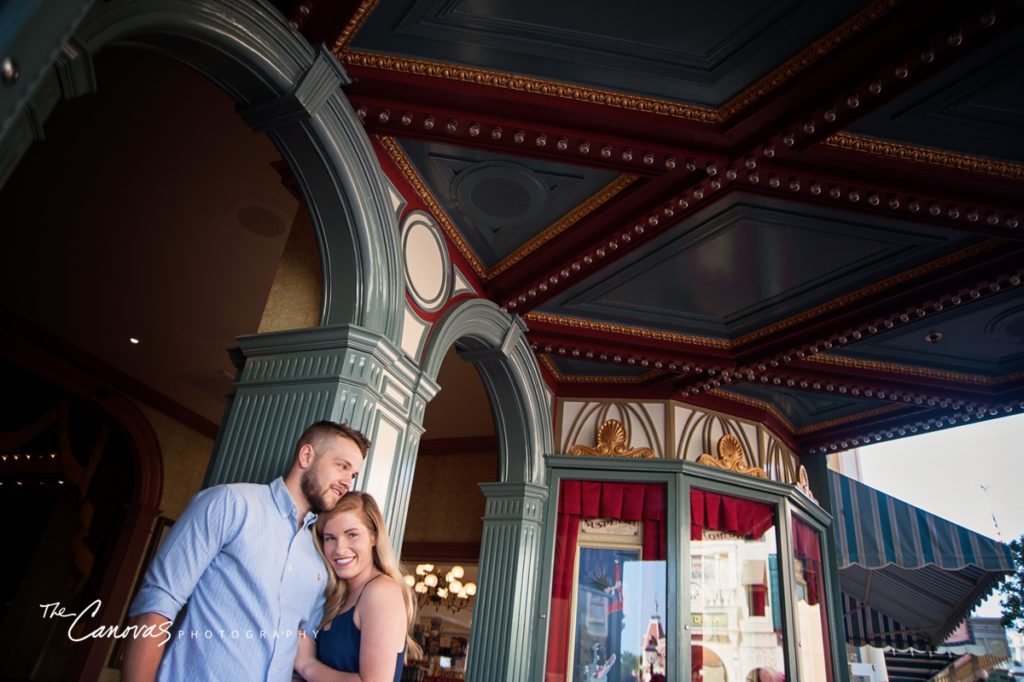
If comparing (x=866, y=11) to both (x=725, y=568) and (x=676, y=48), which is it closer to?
(x=676, y=48)

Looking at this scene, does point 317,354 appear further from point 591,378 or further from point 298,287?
point 591,378

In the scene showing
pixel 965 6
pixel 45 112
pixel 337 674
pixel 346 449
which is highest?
pixel 965 6

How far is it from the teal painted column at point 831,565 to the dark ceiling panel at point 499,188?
168 inches

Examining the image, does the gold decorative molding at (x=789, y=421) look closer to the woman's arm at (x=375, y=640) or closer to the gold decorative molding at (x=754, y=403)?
the gold decorative molding at (x=754, y=403)

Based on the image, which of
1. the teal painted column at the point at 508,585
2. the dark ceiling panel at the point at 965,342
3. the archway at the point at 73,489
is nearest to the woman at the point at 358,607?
the teal painted column at the point at 508,585

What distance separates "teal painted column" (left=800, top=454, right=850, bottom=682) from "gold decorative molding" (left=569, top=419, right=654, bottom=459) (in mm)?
2179

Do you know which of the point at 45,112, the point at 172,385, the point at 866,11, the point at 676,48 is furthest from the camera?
the point at 172,385

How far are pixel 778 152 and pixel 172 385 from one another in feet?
23.3

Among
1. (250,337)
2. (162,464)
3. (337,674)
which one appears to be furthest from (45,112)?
(162,464)

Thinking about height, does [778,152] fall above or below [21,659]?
above

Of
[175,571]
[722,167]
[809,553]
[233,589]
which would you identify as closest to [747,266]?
[722,167]

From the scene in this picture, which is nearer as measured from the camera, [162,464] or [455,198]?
[455,198]

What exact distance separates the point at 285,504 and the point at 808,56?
8.78 ft

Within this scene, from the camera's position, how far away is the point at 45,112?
1.52 metres
